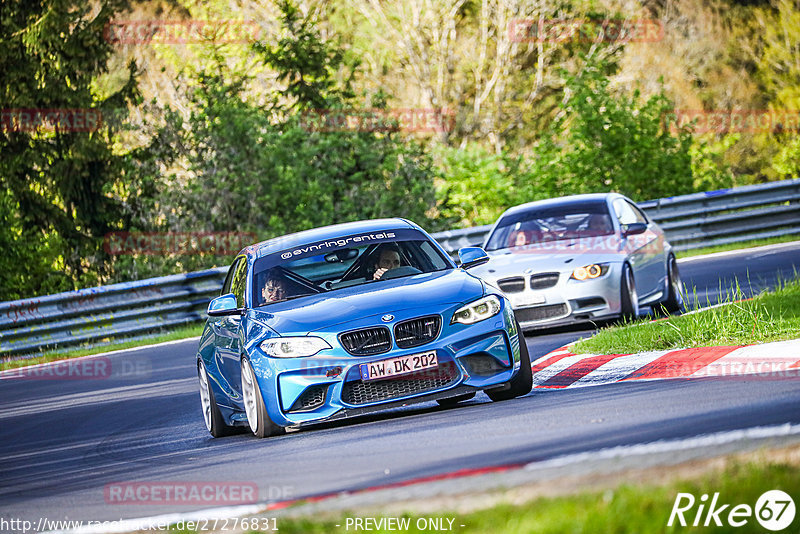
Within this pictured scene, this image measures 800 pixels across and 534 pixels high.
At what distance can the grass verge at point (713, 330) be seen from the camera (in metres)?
10.2

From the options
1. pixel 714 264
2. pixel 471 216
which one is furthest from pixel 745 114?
pixel 714 264

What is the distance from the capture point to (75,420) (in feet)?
39.8

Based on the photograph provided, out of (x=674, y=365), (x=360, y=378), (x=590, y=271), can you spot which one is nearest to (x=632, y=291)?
(x=590, y=271)

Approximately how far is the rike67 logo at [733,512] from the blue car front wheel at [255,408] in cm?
482

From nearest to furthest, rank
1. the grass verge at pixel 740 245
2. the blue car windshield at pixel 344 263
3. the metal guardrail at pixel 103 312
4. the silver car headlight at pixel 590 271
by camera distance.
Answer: the blue car windshield at pixel 344 263, the silver car headlight at pixel 590 271, the metal guardrail at pixel 103 312, the grass verge at pixel 740 245

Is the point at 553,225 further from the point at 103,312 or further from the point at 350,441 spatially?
the point at 103,312

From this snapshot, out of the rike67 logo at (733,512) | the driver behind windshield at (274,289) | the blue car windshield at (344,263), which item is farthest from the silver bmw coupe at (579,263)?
the rike67 logo at (733,512)

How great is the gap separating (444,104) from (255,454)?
41127mm

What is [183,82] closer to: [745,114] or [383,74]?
[383,74]

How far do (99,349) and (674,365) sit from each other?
39.3 feet

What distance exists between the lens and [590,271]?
1379 cm

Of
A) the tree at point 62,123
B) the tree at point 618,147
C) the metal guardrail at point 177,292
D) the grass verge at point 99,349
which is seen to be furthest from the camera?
the tree at point 62,123

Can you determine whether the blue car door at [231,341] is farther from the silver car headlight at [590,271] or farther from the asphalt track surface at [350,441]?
the silver car headlight at [590,271]

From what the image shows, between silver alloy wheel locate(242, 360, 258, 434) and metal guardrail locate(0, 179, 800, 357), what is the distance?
37.5ft
